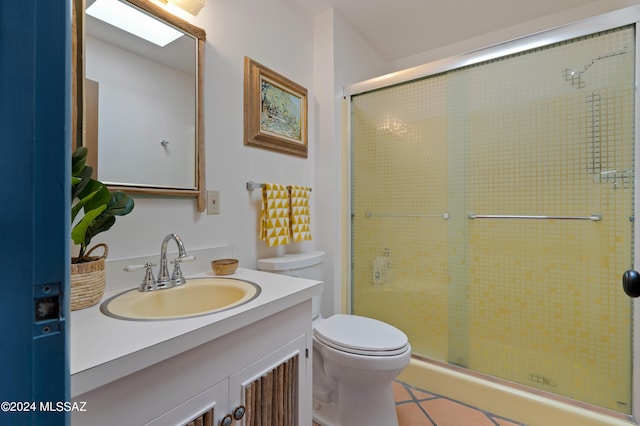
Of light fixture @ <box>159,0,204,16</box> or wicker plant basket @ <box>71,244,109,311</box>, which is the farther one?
light fixture @ <box>159,0,204,16</box>

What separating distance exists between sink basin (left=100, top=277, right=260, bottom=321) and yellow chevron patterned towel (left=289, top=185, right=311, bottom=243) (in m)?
0.60

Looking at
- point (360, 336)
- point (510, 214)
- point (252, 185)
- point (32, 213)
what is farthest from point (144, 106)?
point (510, 214)

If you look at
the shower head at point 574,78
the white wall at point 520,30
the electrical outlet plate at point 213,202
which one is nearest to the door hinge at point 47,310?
the electrical outlet plate at point 213,202

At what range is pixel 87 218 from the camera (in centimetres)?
72

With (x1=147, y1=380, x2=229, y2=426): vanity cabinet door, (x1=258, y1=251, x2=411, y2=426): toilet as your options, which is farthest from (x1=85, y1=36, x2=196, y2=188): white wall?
(x1=147, y1=380, x2=229, y2=426): vanity cabinet door

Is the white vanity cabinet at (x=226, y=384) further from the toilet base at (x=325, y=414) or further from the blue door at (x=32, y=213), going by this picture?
the toilet base at (x=325, y=414)

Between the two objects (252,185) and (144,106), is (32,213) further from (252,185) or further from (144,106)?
(252,185)

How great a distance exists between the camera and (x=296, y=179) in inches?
71.2

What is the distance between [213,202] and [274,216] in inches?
13.3

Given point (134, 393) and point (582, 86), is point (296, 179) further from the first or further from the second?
point (582, 86)

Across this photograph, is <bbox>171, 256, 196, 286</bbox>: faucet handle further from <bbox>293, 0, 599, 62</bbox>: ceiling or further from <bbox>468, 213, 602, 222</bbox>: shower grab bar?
<bbox>293, 0, 599, 62</bbox>: ceiling

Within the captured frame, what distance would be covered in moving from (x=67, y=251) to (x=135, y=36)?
1.10 m

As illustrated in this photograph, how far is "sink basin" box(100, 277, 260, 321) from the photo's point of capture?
2.92 feet

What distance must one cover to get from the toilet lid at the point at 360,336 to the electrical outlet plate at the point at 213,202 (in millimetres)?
758
